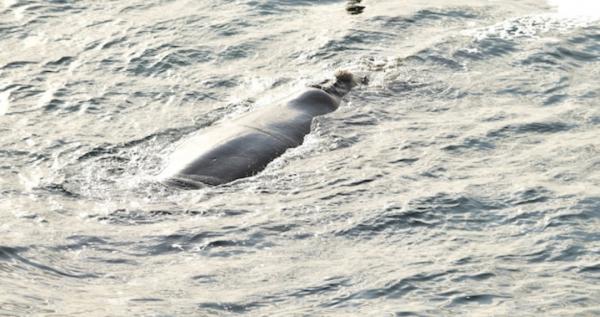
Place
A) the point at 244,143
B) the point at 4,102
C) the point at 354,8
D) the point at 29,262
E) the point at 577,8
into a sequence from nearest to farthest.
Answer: the point at 29,262, the point at 244,143, the point at 4,102, the point at 577,8, the point at 354,8

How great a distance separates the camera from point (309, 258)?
1175 centimetres

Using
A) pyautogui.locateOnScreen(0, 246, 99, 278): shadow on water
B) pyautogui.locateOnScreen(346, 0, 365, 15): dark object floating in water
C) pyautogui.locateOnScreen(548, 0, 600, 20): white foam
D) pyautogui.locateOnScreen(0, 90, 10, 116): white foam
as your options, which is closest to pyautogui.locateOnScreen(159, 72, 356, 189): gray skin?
pyautogui.locateOnScreen(0, 246, 99, 278): shadow on water

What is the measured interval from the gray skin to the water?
21 centimetres

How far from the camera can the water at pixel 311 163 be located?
11086mm

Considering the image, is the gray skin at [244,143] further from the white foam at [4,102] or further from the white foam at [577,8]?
the white foam at [577,8]

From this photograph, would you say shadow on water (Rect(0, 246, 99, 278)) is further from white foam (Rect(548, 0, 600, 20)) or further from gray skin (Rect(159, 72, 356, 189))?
white foam (Rect(548, 0, 600, 20))

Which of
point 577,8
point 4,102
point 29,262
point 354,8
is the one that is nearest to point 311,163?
point 29,262

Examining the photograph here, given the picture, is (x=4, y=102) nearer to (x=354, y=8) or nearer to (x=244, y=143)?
(x=244, y=143)

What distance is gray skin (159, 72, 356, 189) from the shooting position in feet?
44.2

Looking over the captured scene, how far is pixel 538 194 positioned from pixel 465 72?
14.9 feet

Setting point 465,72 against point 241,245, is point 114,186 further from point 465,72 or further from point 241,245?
point 465,72

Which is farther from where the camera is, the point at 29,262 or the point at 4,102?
the point at 4,102

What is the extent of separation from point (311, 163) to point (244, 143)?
0.85 meters

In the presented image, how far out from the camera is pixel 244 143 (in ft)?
46.4
